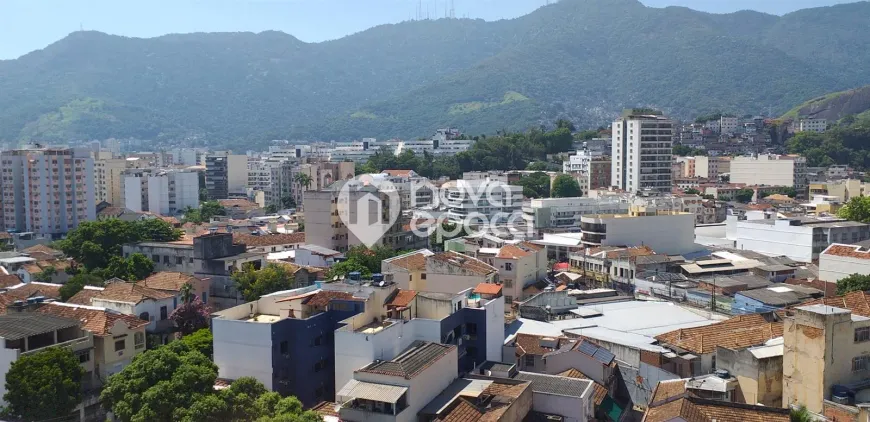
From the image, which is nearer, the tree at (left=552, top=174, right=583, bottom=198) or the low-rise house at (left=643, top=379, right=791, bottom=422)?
the low-rise house at (left=643, top=379, right=791, bottom=422)

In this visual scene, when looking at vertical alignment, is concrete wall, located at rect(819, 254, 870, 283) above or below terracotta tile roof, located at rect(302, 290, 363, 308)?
below

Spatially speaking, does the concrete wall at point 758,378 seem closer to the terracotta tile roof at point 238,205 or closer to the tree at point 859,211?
the tree at point 859,211

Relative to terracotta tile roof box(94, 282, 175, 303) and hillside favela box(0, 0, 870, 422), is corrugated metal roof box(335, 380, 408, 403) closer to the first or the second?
hillside favela box(0, 0, 870, 422)

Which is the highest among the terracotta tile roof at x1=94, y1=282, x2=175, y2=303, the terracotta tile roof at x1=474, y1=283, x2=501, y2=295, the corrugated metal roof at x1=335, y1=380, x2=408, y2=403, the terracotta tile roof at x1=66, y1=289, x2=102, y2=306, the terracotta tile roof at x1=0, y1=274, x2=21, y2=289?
the terracotta tile roof at x1=474, y1=283, x2=501, y2=295

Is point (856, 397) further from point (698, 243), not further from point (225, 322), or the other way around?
point (698, 243)

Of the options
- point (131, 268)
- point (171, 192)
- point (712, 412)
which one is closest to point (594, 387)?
point (712, 412)

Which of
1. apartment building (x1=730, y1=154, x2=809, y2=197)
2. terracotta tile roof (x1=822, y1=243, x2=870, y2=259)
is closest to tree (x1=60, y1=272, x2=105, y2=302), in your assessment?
terracotta tile roof (x1=822, y1=243, x2=870, y2=259)
